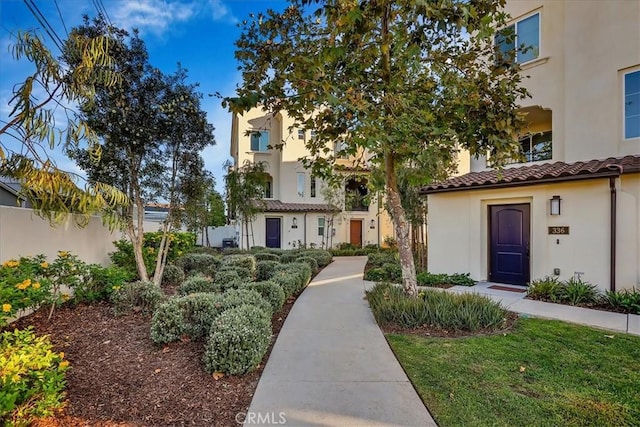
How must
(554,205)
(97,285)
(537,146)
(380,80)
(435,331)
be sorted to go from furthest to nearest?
(537,146)
(554,205)
(97,285)
(380,80)
(435,331)

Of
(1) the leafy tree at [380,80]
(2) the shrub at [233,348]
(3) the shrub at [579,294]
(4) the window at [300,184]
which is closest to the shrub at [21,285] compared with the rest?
(2) the shrub at [233,348]

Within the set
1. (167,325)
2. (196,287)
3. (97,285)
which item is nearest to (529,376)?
(167,325)

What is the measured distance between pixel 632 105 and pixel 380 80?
6.89 meters

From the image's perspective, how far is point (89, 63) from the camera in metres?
4.04

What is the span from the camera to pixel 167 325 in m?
4.45

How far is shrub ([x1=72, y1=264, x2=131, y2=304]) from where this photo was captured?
5762 mm

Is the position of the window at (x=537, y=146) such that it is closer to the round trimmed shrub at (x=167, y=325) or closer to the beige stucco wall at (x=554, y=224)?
the beige stucco wall at (x=554, y=224)

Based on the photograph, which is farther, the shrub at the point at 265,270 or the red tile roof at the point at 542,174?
the shrub at the point at 265,270

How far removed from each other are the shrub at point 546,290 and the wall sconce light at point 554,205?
5.46 feet

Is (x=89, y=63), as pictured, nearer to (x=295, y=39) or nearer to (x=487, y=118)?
(x=295, y=39)

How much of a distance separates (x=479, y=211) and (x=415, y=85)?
495 centimetres

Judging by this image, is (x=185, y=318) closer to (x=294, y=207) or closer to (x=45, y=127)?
(x=45, y=127)

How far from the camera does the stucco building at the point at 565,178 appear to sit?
7.10 m

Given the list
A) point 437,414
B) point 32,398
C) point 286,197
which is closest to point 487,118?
point 437,414
